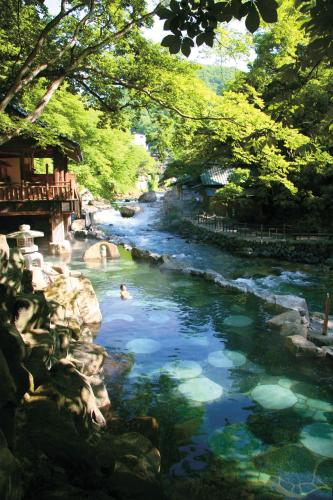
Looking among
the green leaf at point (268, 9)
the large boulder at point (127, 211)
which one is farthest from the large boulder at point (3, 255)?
the large boulder at point (127, 211)

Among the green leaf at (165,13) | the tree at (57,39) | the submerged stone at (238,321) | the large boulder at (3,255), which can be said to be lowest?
the submerged stone at (238,321)

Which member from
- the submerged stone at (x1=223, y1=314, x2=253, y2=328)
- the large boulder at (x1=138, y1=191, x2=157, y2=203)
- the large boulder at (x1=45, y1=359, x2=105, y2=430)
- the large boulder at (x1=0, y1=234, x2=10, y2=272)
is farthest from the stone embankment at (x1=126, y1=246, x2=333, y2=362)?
the large boulder at (x1=138, y1=191, x2=157, y2=203)

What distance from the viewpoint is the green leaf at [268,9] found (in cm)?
276

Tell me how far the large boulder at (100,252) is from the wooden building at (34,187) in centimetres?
238

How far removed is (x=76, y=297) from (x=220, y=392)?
5.51m

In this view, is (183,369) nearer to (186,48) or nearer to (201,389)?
(201,389)

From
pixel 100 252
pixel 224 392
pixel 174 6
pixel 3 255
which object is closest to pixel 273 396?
pixel 224 392

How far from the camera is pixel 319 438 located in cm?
656

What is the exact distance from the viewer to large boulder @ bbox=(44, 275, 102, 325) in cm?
1133

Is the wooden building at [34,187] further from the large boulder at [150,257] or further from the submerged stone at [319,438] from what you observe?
the submerged stone at [319,438]

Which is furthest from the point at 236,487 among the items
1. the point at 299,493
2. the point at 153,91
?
the point at 153,91

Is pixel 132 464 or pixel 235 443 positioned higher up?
pixel 132 464

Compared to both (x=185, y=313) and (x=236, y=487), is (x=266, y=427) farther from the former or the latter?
(x=185, y=313)

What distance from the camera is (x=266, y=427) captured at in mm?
6871
